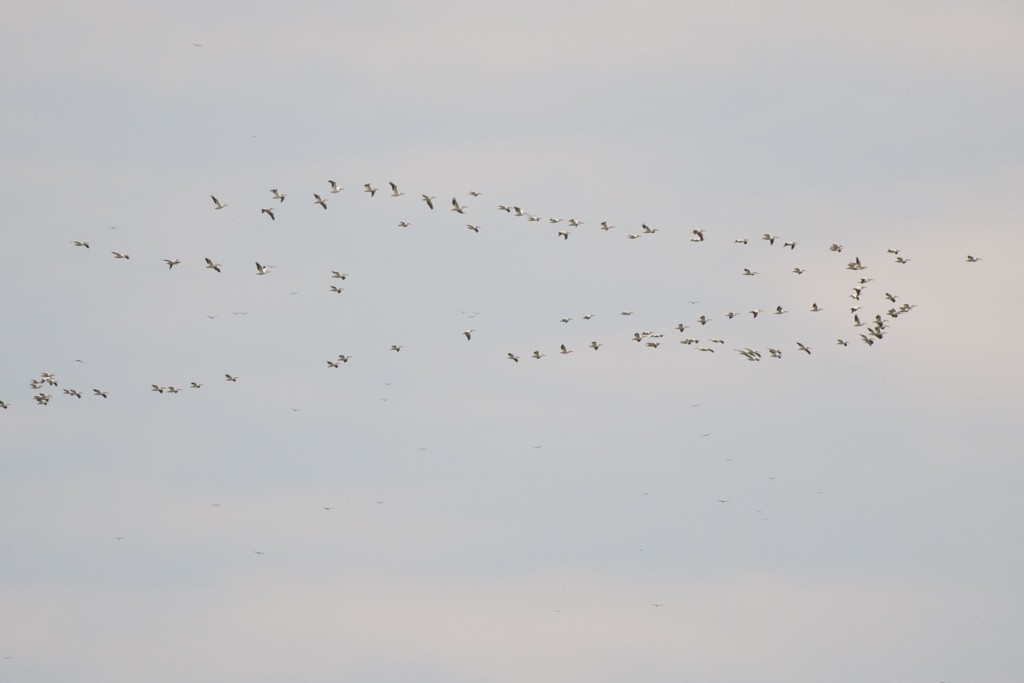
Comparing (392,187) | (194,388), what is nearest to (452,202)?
(392,187)

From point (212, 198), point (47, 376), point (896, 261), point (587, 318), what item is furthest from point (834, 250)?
point (47, 376)

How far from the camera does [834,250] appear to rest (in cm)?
16500

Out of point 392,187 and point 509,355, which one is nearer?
point 392,187

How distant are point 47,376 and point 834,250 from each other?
180ft

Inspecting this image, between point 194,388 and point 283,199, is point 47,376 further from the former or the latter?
point 283,199

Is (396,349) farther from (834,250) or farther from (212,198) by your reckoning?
(834,250)

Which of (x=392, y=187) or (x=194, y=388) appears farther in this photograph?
(x=194, y=388)

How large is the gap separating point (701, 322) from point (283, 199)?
30.7 metres

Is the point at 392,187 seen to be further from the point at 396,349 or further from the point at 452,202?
the point at 396,349

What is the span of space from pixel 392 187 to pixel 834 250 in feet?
95.8

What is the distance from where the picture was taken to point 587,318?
172 metres

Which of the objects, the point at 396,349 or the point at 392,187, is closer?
the point at 392,187

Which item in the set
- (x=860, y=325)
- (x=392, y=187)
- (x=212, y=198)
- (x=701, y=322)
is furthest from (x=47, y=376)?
(x=860, y=325)

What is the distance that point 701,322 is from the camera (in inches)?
6880
